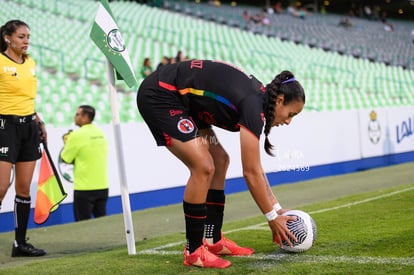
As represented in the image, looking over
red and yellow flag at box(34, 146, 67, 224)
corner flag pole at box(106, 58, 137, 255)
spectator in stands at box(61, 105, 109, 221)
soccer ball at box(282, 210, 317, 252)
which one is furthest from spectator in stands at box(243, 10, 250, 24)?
soccer ball at box(282, 210, 317, 252)

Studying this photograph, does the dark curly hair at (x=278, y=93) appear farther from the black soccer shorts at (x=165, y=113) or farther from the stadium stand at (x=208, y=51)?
the stadium stand at (x=208, y=51)

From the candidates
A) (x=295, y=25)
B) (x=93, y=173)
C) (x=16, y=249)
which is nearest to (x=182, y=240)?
(x=16, y=249)

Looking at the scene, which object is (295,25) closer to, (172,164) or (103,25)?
(172,164)

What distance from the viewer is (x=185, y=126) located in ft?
15.6

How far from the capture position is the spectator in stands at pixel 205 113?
455 cm

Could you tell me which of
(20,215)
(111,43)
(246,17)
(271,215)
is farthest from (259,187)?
(246,17)

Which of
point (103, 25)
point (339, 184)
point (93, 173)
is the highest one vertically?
point (103, 25)

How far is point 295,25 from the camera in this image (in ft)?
121

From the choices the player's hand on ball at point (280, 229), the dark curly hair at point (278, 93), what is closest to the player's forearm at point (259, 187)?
the player's hand on ball at point (280, 229)

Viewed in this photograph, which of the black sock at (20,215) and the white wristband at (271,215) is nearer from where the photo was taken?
the white wristband at (271,215)

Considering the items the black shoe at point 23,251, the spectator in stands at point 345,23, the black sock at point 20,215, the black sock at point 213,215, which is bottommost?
the black shoe at point 23,251

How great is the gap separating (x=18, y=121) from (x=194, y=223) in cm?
217

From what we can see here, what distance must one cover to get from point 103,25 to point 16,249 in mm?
2220

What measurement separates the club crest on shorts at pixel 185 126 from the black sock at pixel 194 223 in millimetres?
518
